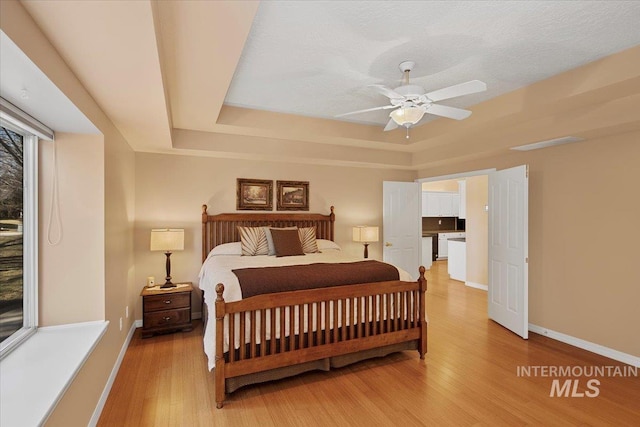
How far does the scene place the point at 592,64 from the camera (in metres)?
2.42

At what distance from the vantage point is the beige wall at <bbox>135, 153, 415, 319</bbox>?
13.4ft

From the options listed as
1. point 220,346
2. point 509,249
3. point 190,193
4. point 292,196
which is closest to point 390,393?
point 220,346

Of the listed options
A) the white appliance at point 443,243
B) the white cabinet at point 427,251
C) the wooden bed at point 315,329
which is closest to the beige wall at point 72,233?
the wooden bed at point 315,329

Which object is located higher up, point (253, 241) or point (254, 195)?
point (254, 195)

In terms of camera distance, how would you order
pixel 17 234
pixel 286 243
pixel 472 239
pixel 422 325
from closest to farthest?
1. pixel 17 234
2. pixel 422 325
3. pixel 286 243
4. pixel 472 239

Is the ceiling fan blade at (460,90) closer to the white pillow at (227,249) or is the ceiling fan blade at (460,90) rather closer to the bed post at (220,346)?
the bed post at (220,346)

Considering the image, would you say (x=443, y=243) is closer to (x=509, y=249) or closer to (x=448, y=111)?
(x=509, y=249)

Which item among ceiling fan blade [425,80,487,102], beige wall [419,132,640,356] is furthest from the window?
beige wall [419,132,640,356]

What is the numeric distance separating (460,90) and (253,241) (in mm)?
2959

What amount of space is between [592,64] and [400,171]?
3.45 metres

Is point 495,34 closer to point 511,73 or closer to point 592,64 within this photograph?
point 511,73

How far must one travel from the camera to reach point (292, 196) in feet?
16.1

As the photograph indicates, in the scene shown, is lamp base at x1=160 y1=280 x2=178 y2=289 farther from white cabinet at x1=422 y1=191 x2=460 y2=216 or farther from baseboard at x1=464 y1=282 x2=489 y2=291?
white cabinet at x1=422 y1=191 x2=460 y2=216

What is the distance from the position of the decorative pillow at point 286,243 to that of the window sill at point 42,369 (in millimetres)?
2090
